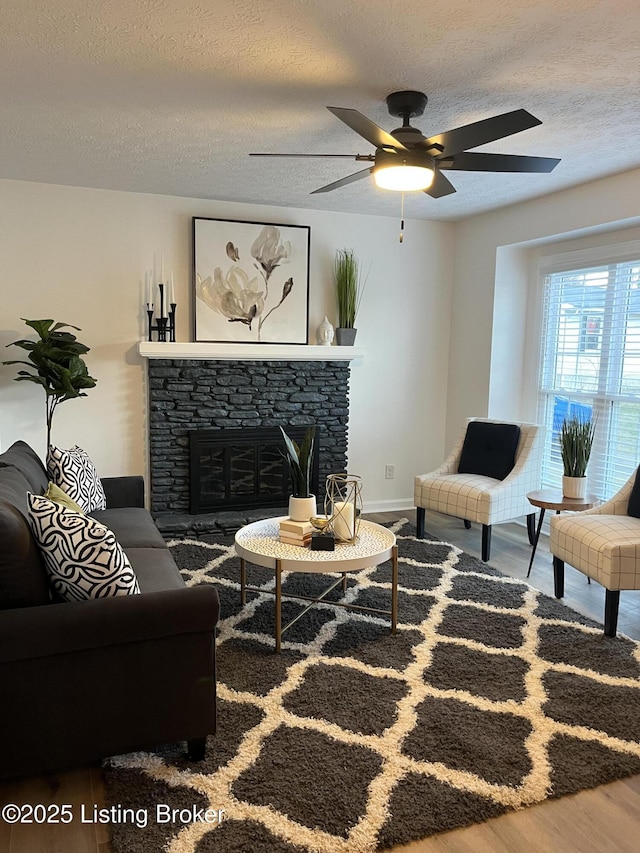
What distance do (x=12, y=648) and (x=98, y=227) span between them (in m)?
3.48

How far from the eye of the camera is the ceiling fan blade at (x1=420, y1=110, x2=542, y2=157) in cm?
224

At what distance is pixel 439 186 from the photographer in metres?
2.94

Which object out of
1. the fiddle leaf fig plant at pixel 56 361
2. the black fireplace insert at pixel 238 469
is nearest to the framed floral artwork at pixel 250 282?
the black fireplace insert at pixel 238 469

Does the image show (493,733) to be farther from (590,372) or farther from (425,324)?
(425,324)

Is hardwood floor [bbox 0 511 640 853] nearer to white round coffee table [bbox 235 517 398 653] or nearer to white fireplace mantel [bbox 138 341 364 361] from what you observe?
white round coffee table [bbox 235 517 398 653]

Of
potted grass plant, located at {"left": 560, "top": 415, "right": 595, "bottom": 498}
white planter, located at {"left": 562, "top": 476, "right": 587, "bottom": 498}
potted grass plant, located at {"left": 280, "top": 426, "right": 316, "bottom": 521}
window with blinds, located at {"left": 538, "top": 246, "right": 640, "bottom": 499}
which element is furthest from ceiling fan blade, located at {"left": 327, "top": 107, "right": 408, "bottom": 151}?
window with blinds, located at {"left": 538, "top": 246, "right": 640, "bottom": 499}

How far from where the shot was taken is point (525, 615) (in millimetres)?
3326

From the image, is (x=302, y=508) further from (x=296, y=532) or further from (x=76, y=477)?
(x=76, y=477)

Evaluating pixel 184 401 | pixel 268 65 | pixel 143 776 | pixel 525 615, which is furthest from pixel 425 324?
pixel 143 776

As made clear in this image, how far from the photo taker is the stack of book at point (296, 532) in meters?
3.09

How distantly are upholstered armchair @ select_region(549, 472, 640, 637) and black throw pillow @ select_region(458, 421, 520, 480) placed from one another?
1.02m

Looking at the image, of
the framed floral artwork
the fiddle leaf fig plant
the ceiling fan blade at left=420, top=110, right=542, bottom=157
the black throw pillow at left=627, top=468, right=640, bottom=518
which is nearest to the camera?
the ceiling fan blade at left=420, top=110, right=542, bottom=157

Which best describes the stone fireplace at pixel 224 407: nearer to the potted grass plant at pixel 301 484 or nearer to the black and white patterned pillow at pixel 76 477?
the black and white patterned pillow at pixel 76 477

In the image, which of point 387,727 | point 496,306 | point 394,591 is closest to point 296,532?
point 394,591
